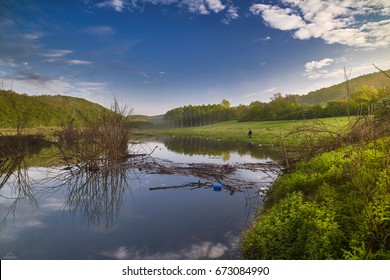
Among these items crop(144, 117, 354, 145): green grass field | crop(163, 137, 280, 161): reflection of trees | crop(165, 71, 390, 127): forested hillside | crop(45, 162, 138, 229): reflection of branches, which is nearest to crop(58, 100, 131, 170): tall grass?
crop(45, 162, 138, 229): reflection of branches

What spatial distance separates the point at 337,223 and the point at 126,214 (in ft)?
16.3

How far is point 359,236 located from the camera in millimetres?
3223

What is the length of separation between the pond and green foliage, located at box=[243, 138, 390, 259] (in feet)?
2.79

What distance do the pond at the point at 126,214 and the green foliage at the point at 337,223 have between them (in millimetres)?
849

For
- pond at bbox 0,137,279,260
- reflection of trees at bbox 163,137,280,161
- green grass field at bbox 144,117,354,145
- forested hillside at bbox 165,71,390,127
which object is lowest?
pond at bbox 0,137,279,260

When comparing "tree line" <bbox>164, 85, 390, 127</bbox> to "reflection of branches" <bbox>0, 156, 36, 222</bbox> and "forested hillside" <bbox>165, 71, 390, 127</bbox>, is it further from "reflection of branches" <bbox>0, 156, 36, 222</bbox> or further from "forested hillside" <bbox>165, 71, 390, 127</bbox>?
"reflection of branches" <bbox>0, 156, 36, 222</bbox>

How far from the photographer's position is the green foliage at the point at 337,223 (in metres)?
3.15

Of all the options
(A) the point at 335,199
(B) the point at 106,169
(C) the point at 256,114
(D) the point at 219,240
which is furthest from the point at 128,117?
(C) the point at 256,114

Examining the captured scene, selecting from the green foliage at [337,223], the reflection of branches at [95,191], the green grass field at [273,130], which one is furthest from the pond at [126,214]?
the green grass field at [273,130]

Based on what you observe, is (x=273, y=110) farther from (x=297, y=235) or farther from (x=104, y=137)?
(x=297, y=235)

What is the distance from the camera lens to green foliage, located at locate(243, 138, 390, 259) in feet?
10.3

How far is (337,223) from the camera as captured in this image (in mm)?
3676

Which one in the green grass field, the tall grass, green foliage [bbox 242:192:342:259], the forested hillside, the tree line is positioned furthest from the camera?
the tree line

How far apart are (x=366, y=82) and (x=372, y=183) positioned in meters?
8.08
